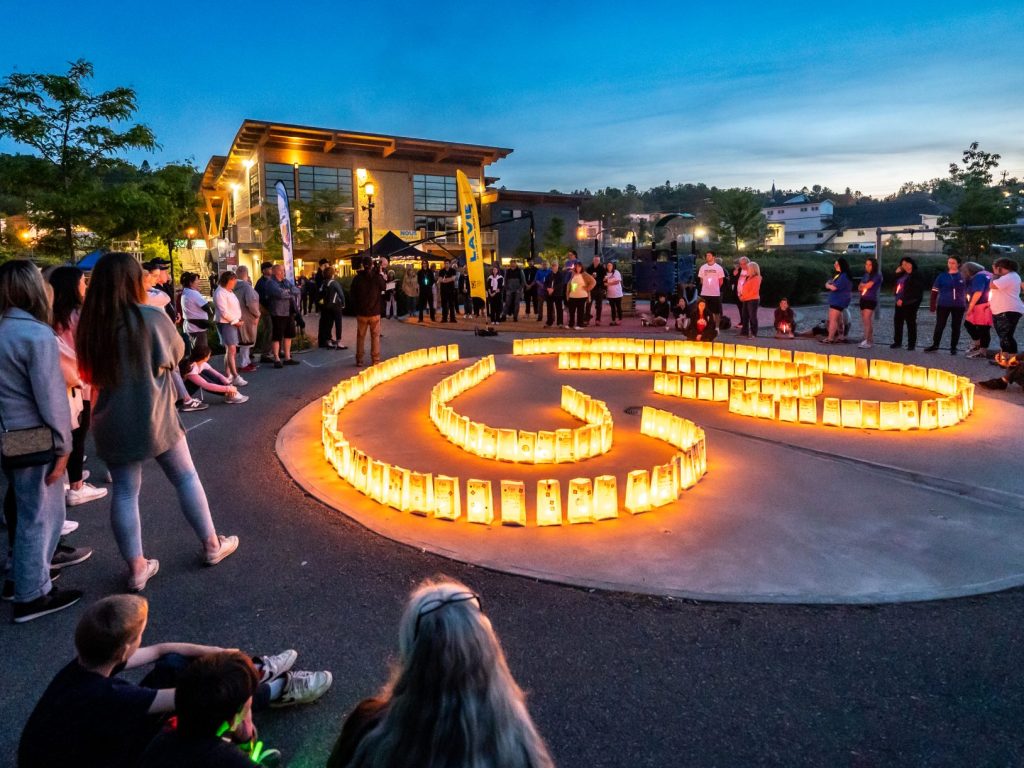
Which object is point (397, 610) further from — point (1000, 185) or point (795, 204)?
point (795, 204)

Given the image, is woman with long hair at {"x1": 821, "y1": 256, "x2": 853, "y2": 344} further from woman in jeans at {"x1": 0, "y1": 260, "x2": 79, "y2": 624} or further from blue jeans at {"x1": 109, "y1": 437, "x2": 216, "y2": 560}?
woman in jeans at {"x1": 0, "y1": 260, "x2": 79, "y2": 624}

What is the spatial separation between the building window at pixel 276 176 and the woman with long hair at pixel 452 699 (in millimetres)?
42280

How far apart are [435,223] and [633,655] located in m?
47.5

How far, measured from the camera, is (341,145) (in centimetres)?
4378

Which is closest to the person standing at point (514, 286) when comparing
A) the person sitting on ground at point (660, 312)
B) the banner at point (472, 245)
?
the banner at point (472, 245)

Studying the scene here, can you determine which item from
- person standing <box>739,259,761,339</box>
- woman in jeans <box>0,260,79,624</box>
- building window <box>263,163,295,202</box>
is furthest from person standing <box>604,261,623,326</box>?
building window <box>263,163,295,202</box>

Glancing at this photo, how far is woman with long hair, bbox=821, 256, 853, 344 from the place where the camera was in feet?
45.0

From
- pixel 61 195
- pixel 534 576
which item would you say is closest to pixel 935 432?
pixel 534 576

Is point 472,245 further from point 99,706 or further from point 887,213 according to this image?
point 887,213

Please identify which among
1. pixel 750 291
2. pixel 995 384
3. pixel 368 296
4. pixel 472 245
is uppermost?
pixel 472 245

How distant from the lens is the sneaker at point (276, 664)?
316 centimetres

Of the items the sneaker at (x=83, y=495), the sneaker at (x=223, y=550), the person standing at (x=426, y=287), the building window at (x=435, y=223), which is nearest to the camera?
the sneaker at (x=223, y=550)

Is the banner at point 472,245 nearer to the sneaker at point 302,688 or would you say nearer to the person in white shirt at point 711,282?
the person in white shirt at point 711,282

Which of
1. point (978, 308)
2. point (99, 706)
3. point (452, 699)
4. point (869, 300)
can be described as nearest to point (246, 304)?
point (99, 706)
